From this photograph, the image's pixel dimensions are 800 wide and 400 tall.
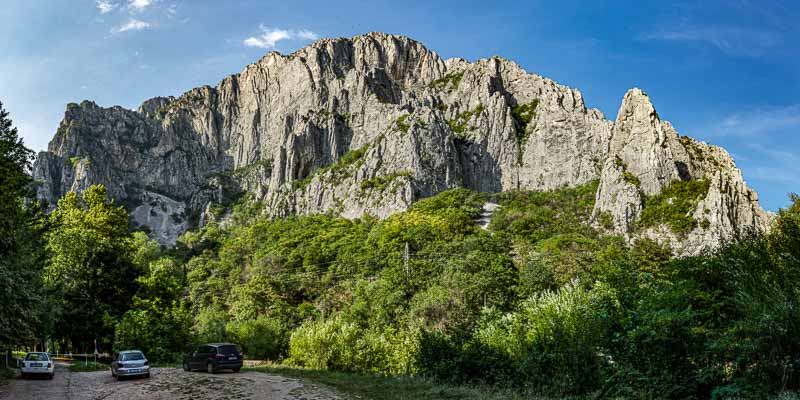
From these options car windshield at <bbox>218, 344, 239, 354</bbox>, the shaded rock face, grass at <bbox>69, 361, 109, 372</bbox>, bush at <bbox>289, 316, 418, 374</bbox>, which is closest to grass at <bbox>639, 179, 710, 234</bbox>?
the shaded rock face

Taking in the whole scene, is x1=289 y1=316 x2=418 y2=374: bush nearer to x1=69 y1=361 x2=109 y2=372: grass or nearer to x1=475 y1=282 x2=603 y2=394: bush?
x1=475 y1=282 x2=603 y2=394: bush

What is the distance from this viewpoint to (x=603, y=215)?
100312mm

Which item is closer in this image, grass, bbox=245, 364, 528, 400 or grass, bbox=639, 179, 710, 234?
grass, bbox=245, 364, 528, 400

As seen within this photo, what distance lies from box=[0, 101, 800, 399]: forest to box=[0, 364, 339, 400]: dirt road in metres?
2.43

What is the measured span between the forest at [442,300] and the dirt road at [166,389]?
7.97ft

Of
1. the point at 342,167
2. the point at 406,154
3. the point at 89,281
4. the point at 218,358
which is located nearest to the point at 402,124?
the point at 406,154

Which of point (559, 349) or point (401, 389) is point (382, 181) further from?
point (559, 349)

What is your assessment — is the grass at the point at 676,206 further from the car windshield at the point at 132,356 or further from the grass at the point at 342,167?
the car windshield at the point at 132,356

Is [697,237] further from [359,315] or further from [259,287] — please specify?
[259,287]

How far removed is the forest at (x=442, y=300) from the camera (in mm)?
14734

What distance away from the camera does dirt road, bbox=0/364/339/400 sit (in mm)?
18016

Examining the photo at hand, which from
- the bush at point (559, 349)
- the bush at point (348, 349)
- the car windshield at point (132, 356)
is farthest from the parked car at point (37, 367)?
the bush at point (559, 349)

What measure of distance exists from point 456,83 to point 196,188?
3931 inches

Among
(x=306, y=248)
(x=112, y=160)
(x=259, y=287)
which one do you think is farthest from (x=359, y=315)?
(x=112, y=160)
